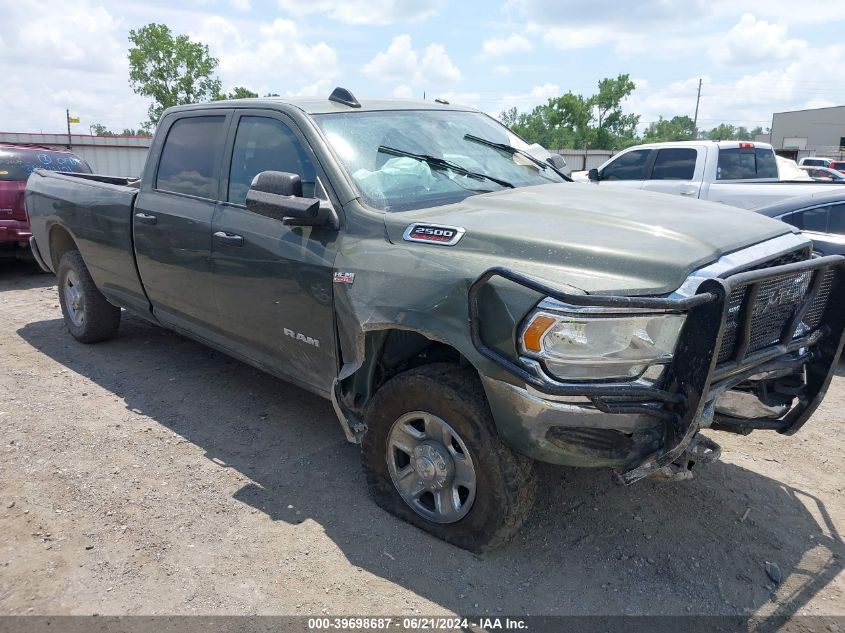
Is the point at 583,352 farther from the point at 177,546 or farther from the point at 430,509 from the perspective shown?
the point at 177,546

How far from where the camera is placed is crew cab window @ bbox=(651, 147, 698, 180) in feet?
31.1

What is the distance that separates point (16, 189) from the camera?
351 inches

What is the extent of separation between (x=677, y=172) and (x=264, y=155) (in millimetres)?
7312

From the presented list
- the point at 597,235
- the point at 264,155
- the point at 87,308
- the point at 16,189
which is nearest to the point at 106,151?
the point at 16,189

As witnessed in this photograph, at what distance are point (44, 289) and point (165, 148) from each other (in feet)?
16.3

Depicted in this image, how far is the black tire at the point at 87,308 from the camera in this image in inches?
231

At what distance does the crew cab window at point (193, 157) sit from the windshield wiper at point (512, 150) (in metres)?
1.58

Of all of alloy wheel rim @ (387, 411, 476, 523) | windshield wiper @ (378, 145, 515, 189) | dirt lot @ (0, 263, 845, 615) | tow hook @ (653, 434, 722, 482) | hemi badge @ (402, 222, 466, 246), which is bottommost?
dirt lot @ (0, 263, 845, 615)

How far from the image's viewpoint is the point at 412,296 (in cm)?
295

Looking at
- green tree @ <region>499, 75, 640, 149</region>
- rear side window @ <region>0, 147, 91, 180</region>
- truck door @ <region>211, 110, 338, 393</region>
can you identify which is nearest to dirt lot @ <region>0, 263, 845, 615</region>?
truck door @ <region>211, 110, 338, 393</region>

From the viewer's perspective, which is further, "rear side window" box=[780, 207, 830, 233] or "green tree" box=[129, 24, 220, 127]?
"green tree" box=[129, 24, 220, 127]

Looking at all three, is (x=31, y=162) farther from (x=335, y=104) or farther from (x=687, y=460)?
(x=687, y=460)

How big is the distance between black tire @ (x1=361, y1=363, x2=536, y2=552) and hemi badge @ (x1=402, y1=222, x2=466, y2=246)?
56cm

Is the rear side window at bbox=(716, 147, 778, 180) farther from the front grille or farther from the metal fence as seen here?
the metal fence
